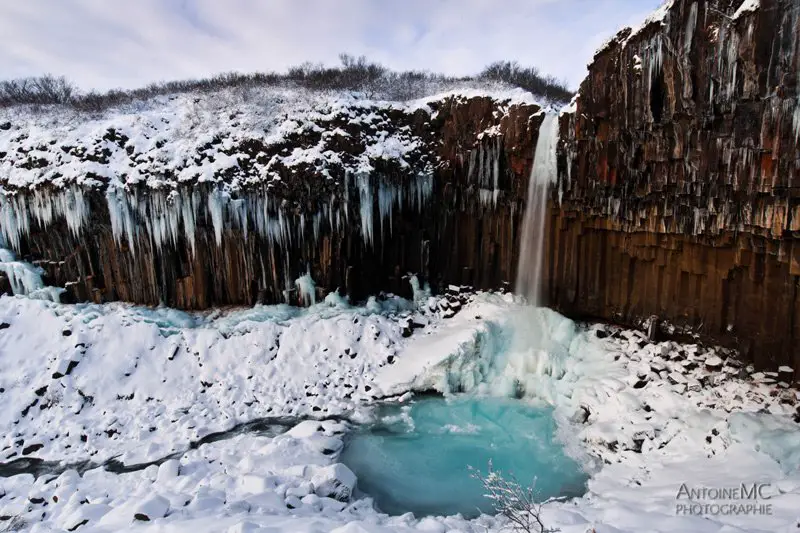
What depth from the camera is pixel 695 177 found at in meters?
8.92

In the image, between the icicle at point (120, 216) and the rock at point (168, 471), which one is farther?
the icicle at point (120, 216)

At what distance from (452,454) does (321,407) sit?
3.65 metres

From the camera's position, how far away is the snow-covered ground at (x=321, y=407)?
645cm

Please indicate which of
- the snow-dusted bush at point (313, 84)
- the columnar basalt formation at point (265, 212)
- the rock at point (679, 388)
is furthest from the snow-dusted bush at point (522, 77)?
the rock at point (679, 388)

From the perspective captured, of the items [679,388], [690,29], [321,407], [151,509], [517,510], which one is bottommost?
[321,407]

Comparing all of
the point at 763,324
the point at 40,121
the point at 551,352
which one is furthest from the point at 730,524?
the point at 40,121

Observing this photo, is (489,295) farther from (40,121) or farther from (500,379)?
(40,121)

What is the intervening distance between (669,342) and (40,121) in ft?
73.1

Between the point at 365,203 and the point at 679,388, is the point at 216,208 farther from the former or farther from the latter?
the point at 679,388

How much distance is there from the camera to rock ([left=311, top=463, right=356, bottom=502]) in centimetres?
743

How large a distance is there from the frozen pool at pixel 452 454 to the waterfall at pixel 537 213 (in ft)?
12.6

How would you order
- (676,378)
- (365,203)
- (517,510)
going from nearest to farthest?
(517,510), (676,378), (365,203)

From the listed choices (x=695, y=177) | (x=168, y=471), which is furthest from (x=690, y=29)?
(x=168, y=471)

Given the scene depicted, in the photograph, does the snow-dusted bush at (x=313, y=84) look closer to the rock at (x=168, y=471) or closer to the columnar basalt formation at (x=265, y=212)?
the columnar basalt formation at (x=265, y=212)
